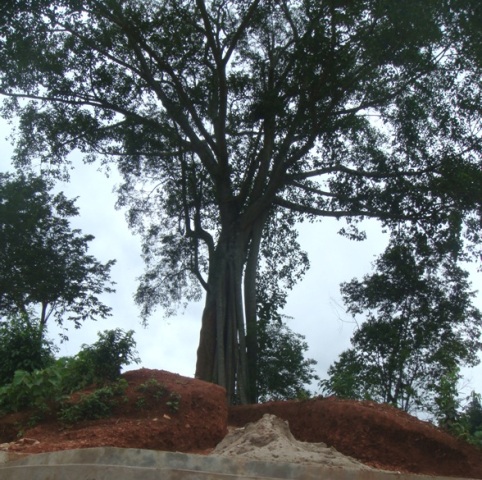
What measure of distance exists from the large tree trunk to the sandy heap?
527 centimetres

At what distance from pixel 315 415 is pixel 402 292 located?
7392 millimetres

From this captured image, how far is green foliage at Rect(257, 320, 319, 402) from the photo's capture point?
14023mm

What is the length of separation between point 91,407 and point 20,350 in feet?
6.94

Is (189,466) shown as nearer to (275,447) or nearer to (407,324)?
(275,447)

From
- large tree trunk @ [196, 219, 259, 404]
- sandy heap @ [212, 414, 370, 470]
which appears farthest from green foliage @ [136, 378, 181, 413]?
large tree trunk @ [196, 219, 259, 404]

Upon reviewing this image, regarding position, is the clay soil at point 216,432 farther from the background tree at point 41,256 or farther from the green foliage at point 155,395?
the background tree at point 41,256

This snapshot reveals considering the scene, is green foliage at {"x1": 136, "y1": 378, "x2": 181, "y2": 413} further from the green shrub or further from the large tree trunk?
the large tree trunk

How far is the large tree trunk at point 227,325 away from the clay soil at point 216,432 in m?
4.91

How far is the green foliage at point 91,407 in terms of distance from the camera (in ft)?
25.8

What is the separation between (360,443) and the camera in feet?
25.6

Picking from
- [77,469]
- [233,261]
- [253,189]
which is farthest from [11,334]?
[253,189]

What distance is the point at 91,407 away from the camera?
7.90 m

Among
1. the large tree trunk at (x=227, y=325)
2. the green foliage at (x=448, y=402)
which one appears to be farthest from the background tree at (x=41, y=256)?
the green foliage at (x=448, y=402)

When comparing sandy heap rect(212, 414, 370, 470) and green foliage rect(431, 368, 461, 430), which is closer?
sandy heap rect(212, 414, 370, 470)
